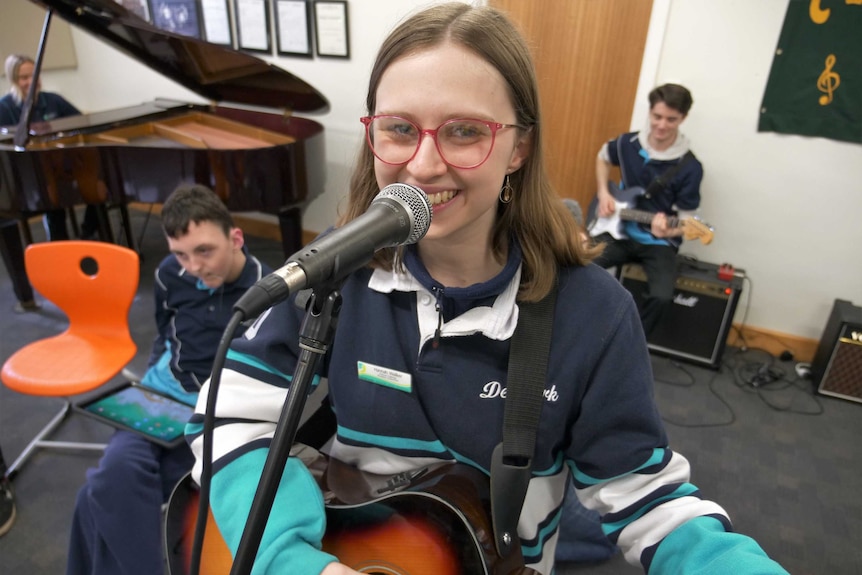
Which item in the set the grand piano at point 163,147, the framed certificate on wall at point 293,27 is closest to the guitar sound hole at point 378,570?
the grand piano at point 163,147

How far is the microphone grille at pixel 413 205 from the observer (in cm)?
61

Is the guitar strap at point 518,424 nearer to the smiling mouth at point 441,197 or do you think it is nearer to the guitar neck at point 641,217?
the smiling mouth at point 441,197

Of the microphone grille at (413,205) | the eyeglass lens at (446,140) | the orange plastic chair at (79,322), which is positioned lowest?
the orange plastic chair at (79,322)

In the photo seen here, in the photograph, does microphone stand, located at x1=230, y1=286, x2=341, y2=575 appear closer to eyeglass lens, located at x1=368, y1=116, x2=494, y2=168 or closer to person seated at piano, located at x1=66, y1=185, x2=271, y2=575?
eyeglass lens, located at x1=368, y1=116, x2=494, y2=168

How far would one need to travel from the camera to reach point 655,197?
121 inches

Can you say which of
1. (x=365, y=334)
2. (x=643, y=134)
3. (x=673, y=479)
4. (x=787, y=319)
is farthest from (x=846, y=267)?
(x=365, y=334)

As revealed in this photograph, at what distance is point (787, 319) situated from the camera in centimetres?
322

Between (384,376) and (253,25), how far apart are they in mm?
3798

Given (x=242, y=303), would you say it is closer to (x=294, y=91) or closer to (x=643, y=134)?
(x=643, y=134)

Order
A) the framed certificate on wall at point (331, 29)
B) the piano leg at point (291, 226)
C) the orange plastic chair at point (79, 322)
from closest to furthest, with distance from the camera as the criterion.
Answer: the orange plastic chair at point (79, 322)
the piano leg at point (291, 226)
the framed certificate on wall at point (331, 29)

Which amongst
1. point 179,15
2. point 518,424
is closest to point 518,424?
point 518,424

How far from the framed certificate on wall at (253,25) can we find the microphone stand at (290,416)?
13.0 ft

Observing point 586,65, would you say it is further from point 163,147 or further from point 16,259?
point 16,259

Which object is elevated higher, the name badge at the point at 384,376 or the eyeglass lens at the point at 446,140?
the eyeglass lens at the point at 446,140
